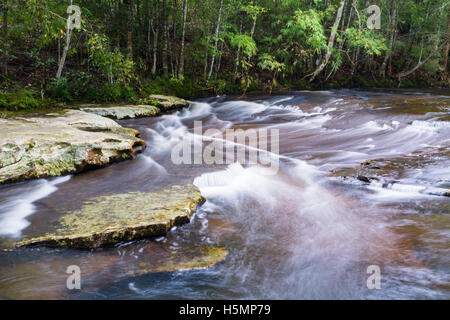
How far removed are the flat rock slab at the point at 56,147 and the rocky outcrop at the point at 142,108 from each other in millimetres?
2349

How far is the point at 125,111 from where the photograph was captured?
33.7ft

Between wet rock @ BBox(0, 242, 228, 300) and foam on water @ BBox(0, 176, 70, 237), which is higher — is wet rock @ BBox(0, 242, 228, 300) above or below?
below

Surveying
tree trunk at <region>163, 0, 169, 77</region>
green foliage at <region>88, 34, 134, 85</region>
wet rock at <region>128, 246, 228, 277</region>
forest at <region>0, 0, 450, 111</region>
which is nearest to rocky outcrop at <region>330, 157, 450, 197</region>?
wet rock at <region>128, 246, 228, 277</region>

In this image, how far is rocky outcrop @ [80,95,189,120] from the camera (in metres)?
9.79

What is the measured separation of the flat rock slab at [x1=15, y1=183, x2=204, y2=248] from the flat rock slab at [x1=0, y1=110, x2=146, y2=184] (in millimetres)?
1580

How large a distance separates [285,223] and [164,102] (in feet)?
29.1

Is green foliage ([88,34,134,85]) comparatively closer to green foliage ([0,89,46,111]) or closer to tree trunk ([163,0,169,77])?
green foliage ([0,89,46,111])

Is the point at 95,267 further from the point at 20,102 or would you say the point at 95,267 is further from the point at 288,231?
the point at 20,102

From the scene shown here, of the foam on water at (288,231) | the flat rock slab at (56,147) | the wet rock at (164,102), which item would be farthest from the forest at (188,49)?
the foam on water at (288,231)

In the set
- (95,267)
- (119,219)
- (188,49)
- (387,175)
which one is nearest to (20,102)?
(119,219)
